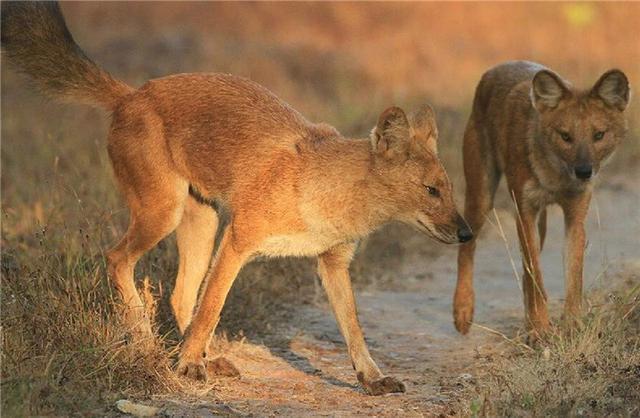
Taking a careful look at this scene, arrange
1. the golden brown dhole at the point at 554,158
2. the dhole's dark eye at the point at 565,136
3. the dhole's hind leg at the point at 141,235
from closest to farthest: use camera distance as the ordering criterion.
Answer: the dhole's hind leg at the point at 141,235 < the golden brown dhole at the point at 554,158 < the dhole's dark eye at the point at 565,136

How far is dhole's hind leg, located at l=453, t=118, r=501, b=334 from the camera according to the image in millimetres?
7898

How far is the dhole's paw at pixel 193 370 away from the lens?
20.6 feet

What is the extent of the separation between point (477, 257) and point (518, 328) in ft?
7.37

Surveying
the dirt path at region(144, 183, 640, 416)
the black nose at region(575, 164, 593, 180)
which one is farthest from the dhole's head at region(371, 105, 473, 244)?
the black nose at region(575, 164, 593, 180)

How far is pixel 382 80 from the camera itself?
1586 cm

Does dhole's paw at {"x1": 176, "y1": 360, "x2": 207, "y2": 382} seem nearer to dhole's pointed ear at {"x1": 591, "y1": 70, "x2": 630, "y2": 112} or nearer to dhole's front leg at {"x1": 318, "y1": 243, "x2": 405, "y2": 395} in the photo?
dhole's front leg at {"x1": 318, "y1": 243, "x2": 405, "y2": 395}

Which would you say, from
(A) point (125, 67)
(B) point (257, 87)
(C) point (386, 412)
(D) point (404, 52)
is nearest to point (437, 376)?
(C) point (386, 412)

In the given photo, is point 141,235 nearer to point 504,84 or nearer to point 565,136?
point 565,136

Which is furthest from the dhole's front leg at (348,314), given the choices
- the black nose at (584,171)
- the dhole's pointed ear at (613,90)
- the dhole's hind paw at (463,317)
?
the dhole's pointed ear at (613,90)

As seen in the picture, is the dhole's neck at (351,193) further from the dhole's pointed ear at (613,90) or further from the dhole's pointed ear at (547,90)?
the dhole's pointed ear at (613,90)

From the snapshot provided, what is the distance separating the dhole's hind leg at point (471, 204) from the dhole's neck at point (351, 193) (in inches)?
69.6

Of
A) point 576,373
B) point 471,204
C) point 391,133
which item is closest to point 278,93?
point 471,204

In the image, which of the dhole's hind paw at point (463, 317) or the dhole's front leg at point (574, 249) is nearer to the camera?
the dhole's front leg at point (574, 249)

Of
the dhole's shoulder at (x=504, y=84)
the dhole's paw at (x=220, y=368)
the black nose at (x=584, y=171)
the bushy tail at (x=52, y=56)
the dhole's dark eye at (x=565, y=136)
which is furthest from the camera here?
the dhole's shoulder at (x=504, y=84)
